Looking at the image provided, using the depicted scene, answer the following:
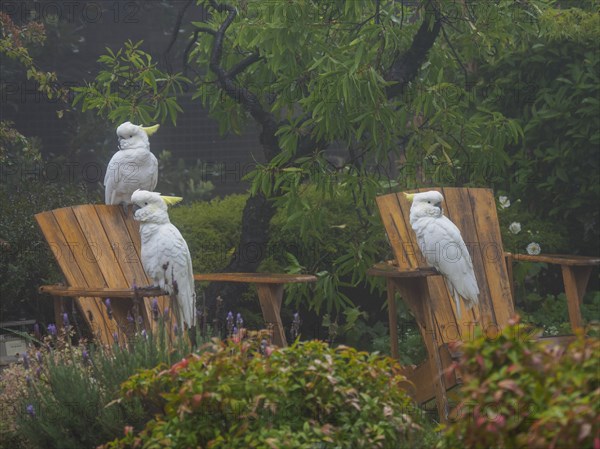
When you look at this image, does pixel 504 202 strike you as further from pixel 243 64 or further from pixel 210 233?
pixel 243 64

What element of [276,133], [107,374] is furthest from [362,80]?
[107,374]

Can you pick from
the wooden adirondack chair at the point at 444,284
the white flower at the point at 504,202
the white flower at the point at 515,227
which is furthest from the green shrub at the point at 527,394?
the white flower at the point at 504,202

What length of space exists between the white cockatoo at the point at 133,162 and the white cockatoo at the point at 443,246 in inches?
47.6

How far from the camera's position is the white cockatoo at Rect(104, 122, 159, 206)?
4.60 meters

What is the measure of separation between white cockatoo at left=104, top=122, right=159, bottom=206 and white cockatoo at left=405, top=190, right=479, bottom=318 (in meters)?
1.21

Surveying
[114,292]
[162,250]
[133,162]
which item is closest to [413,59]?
[133,162]

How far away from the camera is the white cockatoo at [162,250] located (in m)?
4.21

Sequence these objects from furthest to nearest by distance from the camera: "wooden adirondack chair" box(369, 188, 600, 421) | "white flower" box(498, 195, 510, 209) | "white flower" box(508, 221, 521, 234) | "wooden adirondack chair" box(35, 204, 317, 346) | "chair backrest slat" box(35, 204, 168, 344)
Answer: "white flower" box(498, 195, 510, 209), "white flower" box(508, 221, 521, 234), "chair backrest slat" box(35, 204, 168, 344), "wooden adirondack chair" box(35, 204, 317, 346), "wooden adirondack chair" box(369, 188, 600, 421)

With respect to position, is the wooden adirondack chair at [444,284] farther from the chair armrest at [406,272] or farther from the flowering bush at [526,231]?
the flowering bush at [526,231]

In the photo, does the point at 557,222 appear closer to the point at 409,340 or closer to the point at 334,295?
the point at 409,340

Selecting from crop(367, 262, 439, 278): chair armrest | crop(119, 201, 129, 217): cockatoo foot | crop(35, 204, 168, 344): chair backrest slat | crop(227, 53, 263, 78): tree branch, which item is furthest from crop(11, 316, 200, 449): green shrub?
crop(227, 53, 263, 78): tree branch

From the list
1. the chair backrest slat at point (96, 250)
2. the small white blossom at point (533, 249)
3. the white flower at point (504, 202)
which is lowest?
the small white blossom at point (533, 249)

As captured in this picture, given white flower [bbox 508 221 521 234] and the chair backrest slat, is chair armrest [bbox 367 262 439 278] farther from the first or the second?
white flower [bbox 508 221 521 234]

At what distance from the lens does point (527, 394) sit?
2309mm
